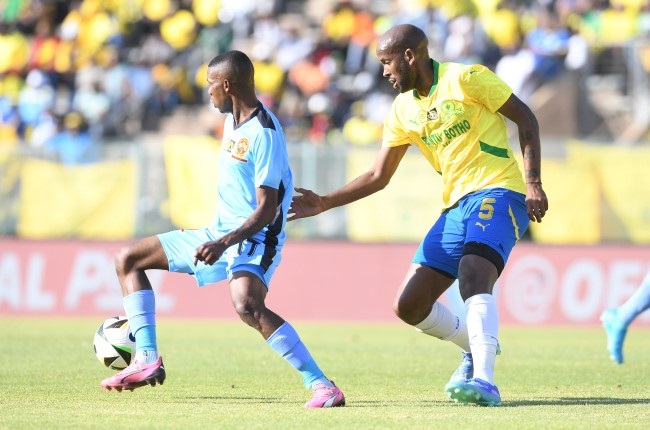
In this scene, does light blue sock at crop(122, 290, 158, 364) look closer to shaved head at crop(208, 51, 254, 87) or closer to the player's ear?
shaved head at crop(208, 51, 254, 87)

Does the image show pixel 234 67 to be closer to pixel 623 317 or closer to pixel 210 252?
pixel 210 252

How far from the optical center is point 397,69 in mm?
8492

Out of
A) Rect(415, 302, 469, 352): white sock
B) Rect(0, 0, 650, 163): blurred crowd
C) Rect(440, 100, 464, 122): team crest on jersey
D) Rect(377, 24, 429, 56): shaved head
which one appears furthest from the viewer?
Rect(0, 0, 650, 163): blurred crowd

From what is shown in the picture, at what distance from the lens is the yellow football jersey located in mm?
8523

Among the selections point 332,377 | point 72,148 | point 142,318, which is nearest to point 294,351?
point 142,318

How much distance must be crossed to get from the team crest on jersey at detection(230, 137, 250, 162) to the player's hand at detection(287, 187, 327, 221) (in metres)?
1.04

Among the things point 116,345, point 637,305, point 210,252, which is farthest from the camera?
point 637,305

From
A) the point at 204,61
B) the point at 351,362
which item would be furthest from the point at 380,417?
the point at 204,61

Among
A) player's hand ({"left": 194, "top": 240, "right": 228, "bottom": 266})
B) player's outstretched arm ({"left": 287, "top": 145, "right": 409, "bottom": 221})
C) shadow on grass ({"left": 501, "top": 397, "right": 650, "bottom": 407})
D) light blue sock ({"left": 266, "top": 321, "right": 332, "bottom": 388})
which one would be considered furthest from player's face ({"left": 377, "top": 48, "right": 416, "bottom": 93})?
shadow on grass ({"left": 501, "top": 397, "right": 650, "bottom": 407})

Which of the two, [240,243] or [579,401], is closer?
[240,243]

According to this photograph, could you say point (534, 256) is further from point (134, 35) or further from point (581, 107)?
point (134, 35)

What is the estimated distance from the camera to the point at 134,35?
25.1 m

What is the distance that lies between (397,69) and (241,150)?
1.22 meters

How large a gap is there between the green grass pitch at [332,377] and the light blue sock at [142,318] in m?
0.40
